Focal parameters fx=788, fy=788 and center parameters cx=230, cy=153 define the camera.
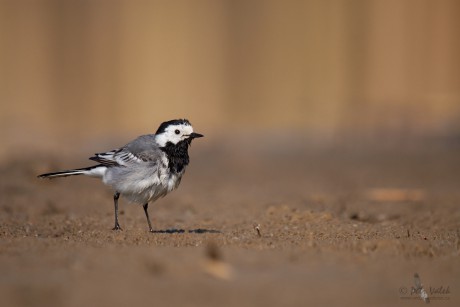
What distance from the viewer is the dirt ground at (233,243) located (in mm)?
4762

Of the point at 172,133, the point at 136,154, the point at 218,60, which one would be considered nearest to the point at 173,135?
the point at 172,133

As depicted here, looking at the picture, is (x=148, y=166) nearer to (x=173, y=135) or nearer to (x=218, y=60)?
(x=173, y=135)

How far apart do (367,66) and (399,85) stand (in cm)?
→ 133

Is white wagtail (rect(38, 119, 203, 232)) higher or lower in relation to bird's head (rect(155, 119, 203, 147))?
lower

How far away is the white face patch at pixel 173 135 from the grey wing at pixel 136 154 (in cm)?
8

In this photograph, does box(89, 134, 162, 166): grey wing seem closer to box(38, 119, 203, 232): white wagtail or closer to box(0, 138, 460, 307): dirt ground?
box(38, 119, 203, 232): white wagtail

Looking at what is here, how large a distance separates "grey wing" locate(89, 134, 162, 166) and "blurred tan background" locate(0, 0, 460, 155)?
1462 centimetres

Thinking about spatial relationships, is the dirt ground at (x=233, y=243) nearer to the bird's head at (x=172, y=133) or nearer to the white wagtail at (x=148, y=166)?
the white wagtail at (x=148, y=166)

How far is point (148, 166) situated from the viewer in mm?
7715

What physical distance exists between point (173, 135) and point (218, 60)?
19081 millimetres

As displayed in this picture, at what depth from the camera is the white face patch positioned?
26.5 feet

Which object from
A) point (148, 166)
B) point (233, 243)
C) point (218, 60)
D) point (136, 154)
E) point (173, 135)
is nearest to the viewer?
point (233, 243)

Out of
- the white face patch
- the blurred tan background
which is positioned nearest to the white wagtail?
the white face patch

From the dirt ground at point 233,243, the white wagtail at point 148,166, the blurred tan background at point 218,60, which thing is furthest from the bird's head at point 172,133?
the blurred tan background at point 218,60
